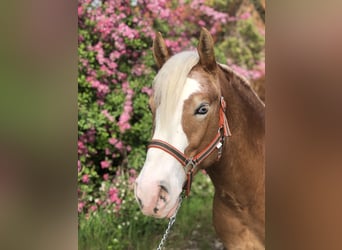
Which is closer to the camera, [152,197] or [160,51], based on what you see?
[152,197]

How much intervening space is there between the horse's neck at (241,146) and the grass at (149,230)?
0.53 feet

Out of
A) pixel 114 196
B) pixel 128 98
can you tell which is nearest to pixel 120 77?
pixel 128 98

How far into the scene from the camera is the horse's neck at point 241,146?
1.66 m

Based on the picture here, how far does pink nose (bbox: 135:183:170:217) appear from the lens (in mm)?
1523

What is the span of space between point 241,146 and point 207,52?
358 millimetres

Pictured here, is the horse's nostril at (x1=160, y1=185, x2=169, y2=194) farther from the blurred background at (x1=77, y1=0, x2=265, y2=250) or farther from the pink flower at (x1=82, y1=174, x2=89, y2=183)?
the pink flower at (x1=82, y1=174, x2=89, y2=183)

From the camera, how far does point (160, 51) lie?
5.58 ft

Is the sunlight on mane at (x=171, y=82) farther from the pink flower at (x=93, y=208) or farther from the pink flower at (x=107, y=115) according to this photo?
the pink flower at (x=93, y=208)

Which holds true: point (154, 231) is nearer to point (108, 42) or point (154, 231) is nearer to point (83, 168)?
point (83, 168)

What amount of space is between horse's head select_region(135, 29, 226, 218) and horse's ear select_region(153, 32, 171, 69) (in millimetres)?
98

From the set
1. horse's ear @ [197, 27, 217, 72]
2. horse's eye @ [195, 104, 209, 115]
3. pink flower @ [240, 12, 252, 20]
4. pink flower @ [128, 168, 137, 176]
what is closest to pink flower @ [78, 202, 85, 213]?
pink flower @ [128, 168, 137, 176]

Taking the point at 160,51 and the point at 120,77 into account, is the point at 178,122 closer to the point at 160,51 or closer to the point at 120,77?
the point at 160,51
